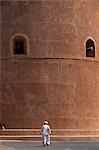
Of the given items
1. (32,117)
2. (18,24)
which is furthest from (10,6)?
(32,117)

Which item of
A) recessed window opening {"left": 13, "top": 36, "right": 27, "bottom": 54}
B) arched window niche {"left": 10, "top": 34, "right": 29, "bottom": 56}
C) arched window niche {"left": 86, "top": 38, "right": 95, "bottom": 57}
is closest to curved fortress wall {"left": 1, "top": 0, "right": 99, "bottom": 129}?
arched window niche {"left": 10, "top": 34, "right": 29, "bottom": 56}

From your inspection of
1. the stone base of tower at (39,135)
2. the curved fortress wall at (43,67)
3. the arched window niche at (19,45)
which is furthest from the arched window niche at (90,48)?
the stone base of tower at (39,135)

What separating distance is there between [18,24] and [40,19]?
1.06 m

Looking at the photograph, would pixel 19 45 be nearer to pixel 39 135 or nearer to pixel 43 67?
pixel 43 67

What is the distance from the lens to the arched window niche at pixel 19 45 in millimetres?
27953

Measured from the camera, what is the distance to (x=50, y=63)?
1101 inches

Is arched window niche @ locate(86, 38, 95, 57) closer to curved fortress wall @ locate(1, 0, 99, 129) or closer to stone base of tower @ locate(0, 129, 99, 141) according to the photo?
curved fortress wall @ locate(1, 0, 99, 129)

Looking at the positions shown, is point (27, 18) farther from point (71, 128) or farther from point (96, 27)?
point (71, 128)

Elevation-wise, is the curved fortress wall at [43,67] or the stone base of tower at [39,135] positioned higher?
the curved fortress wall at [43,67]

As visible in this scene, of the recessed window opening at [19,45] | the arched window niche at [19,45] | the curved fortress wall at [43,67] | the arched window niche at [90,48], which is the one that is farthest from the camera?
the arched window niche at [90,48]

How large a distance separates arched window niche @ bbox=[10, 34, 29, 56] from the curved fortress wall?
9 centimetres

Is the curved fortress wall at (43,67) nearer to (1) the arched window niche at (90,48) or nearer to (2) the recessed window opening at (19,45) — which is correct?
(2) the recessed window opening at (19,45)

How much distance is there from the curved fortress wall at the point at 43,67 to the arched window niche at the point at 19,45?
0.09 meters

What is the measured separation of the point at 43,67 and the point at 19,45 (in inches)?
63.8
